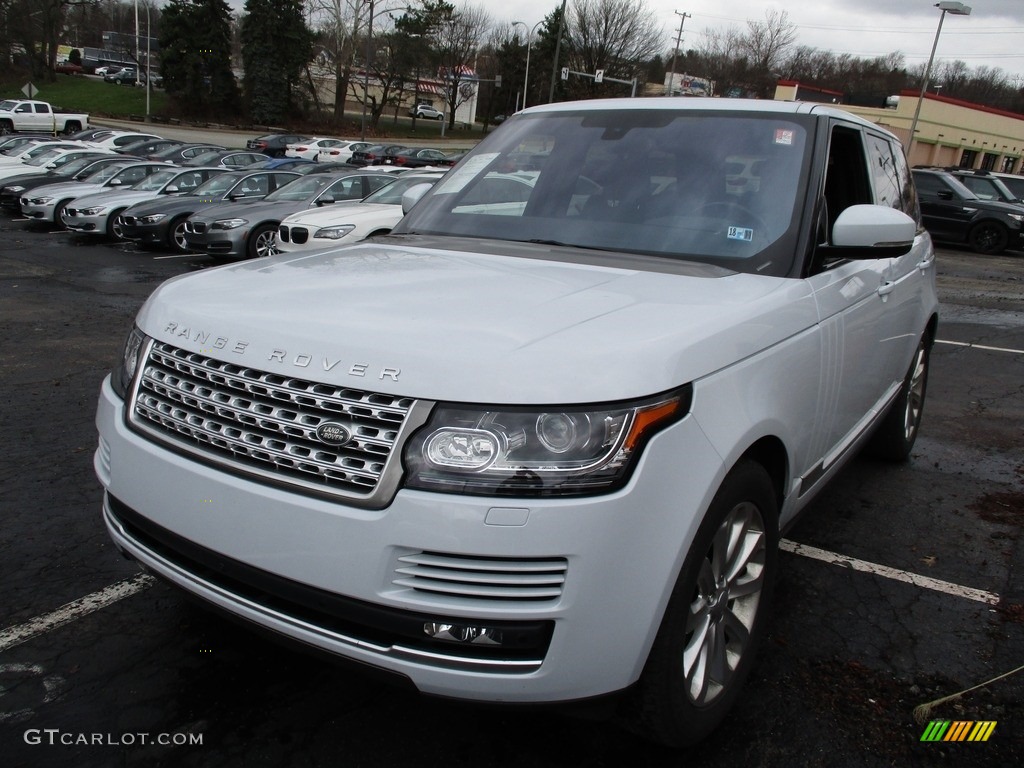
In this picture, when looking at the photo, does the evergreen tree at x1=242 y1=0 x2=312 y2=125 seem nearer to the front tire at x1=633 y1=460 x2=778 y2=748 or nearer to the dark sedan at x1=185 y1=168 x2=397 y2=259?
the dark sedan at x1=185 y1=168 x2=397 y2=259

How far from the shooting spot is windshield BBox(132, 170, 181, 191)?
1788 cm

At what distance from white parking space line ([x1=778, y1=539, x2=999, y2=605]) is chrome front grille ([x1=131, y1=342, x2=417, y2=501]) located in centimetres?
218

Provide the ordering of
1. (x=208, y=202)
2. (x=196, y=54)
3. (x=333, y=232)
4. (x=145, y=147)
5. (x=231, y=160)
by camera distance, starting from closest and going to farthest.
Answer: (x=333, y=232)
(x=208, y=202)
(x=231, y=160)
(x=145, y=147)
(x=196, y=54)

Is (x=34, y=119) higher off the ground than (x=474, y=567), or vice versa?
(x=474, y=567)

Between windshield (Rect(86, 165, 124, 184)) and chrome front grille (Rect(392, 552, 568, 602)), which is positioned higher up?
chrome front grille (Rect(392, 552, 568, 602))

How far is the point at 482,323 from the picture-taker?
211 centimetres

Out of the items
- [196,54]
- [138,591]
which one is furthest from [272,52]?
[138,591]

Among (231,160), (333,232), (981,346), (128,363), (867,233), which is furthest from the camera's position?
(231,160)

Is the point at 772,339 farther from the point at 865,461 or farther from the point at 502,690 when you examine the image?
the point at 865,461

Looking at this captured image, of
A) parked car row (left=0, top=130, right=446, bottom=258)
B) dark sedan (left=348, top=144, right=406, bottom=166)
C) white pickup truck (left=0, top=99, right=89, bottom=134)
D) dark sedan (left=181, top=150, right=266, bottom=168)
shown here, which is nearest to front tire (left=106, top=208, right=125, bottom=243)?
parked car row (left=0, top=130, right=446, bottom=258)

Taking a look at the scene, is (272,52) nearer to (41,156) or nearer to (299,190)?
(41,156)

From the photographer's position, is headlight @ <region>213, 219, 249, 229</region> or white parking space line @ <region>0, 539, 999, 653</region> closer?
white parking space line @ <region>0, 539, 999, 653</region>

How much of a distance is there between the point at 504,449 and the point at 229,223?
12683 mm

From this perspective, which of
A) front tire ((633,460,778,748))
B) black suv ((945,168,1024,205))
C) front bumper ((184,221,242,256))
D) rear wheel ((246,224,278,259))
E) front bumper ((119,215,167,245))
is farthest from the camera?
black suv ((945,168,1024,205))
